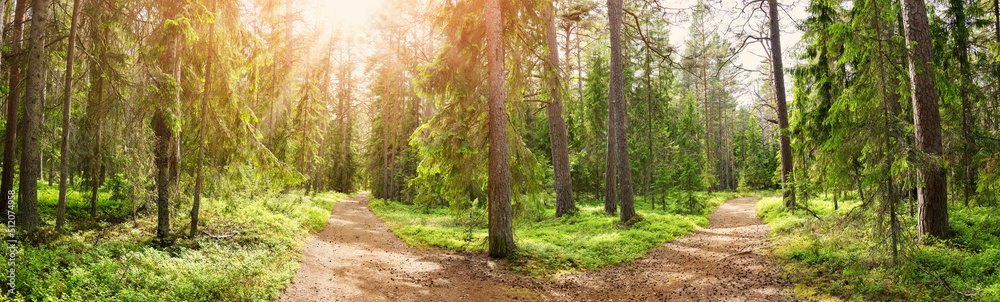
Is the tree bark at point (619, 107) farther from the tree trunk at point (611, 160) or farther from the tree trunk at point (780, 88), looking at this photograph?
the tree trunk at point (780, 88)

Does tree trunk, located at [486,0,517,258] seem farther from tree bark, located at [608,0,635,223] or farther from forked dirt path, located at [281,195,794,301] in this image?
tree bark, located at [608,0,635,223]

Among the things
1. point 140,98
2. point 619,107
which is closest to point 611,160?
point 619,107

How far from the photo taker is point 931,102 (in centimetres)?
691

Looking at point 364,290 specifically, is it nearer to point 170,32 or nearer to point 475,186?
point 170,32

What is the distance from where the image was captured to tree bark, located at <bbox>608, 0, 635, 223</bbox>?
13.3 meters

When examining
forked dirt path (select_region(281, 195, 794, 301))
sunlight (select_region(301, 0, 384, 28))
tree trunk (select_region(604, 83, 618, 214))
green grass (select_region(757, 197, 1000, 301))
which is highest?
sunlight (select_region(301, 0, 384, 28))

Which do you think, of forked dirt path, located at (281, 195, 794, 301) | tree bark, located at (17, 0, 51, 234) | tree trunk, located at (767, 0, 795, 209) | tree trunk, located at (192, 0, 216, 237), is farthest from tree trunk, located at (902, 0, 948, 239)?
tree bark, located at (17, 0, 51, 234)

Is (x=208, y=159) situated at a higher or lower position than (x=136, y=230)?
higher

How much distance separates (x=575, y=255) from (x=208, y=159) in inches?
372

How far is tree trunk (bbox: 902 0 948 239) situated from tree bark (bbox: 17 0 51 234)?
47.3 feet

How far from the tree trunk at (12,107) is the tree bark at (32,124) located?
3.29 metres

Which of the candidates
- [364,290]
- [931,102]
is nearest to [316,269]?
[364,290]

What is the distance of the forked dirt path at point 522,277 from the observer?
695cm

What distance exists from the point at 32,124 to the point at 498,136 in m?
8.08
